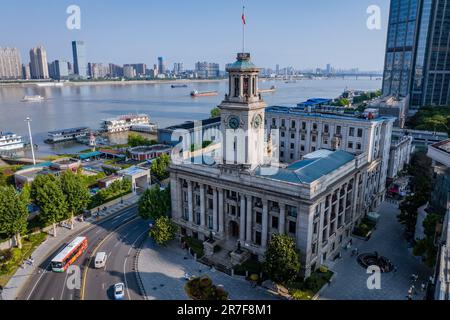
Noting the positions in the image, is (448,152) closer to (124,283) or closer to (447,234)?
(447,234)

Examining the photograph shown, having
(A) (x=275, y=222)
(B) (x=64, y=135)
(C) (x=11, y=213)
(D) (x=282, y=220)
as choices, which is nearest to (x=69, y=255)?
(C) (x=11, y=213)

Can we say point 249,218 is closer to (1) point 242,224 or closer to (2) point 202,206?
(1) point 242,224

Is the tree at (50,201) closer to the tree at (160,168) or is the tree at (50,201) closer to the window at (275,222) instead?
the tree at (160,168)

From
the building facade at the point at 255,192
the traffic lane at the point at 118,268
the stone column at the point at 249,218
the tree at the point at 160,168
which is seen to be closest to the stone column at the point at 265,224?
the building facade at the point at 255,192

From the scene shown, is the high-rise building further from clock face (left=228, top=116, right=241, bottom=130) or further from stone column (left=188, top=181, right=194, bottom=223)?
stone column (left=188, top=181, right=194, bottom=223)

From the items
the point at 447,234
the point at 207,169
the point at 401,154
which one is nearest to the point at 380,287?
the point at 447,234

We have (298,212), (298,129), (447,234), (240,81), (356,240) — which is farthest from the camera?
(298,129)
